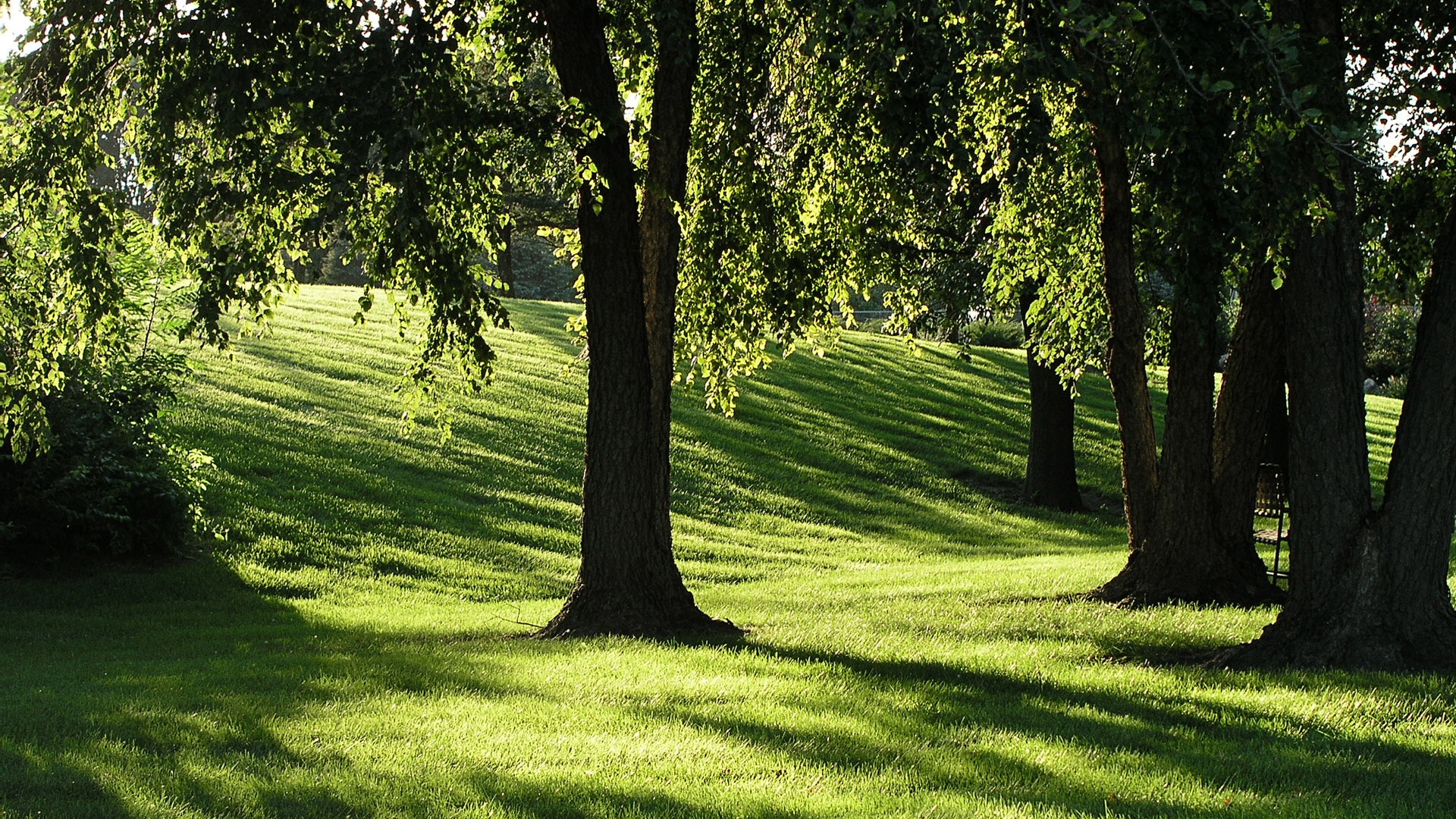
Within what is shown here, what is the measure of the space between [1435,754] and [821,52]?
4.76 metres

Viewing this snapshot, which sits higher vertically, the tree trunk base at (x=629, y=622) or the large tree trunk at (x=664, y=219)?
the large tree trunk at (x=664, y=219)

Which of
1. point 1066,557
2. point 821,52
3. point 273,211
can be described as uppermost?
point 821,52

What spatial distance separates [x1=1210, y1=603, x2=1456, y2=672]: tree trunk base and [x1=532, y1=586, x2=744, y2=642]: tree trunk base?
12.9 feet

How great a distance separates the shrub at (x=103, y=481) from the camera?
Result: 12.6 meters

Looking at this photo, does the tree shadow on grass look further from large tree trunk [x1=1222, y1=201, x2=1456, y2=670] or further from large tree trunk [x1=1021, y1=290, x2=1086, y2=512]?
large tree trunk [x1=1021, y1=290, x2=1086, y2=512]

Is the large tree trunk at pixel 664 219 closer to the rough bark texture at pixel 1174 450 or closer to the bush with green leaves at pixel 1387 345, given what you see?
the rough bark texture at pixel 1174 450

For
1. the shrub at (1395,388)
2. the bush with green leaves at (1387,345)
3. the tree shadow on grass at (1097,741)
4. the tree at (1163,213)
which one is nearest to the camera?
the tree shadow on grass at (1097,741)

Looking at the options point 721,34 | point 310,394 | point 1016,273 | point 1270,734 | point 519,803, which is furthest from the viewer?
point 310,394

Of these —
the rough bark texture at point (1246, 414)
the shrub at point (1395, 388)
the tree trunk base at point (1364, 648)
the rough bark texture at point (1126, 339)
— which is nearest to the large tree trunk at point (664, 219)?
the rough bark texture at point (1126, 339)

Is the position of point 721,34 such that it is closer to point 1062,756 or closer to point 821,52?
point 821,52

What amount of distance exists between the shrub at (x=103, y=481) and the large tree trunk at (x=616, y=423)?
5875 mm

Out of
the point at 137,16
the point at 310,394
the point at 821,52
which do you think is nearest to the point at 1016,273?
the point at 821,52

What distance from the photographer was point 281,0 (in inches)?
287

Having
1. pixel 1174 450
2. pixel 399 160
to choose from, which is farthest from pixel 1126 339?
pixel 399 160
